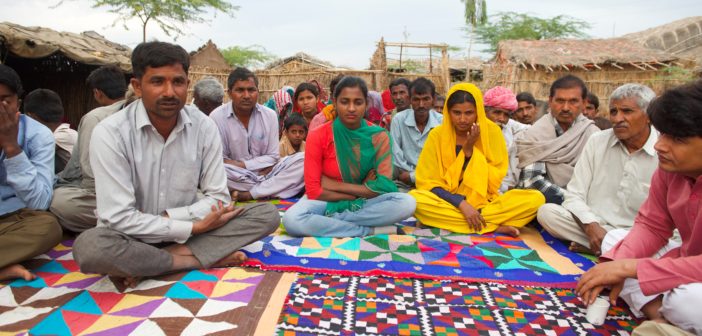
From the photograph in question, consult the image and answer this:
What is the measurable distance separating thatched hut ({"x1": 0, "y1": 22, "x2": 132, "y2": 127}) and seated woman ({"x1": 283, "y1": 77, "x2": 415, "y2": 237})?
5770 millimetres

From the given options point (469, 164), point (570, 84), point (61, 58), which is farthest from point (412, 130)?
point (61, 58)

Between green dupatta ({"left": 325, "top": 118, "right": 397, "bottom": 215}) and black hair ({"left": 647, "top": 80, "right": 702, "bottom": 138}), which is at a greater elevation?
black hair ({"left": 647, "top": 80, "right": 702, "bottom": 138})

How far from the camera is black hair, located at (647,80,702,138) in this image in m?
1.85

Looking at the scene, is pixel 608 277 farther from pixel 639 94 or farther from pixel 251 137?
pixel 251 137

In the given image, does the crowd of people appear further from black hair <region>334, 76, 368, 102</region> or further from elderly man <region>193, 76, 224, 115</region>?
elderly man <region>193, 76, 224, 115</region>

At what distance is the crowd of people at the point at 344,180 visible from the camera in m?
2.13

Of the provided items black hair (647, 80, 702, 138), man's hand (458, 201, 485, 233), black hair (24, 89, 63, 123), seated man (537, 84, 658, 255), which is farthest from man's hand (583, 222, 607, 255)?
black hair (24, 89, 63, 123)

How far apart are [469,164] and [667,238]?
5.38 feet

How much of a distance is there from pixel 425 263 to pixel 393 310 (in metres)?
0.70

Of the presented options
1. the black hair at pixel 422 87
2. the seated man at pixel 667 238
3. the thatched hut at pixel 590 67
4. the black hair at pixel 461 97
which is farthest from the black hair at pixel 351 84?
the thatched hut at pixel 590 67

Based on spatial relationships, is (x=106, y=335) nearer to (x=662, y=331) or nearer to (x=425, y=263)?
(x=425, y=263)

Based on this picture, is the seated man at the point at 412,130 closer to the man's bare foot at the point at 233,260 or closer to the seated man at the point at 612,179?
the seated man at the point at 612,179

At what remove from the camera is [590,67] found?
41.8 feet

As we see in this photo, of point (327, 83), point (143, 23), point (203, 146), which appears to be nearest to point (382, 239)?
point (203, 146)
